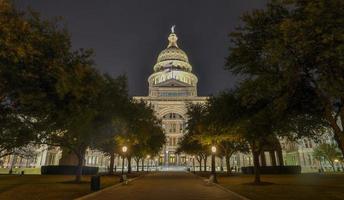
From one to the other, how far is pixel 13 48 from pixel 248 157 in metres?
90.5

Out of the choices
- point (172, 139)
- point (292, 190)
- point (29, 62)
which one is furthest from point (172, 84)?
point (29, 62)

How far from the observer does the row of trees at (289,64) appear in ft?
39.9

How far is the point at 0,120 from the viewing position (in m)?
15.8

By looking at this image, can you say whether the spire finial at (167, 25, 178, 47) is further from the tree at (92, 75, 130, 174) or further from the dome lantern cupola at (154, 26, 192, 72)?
the tree at (92, 75, 130, 174)

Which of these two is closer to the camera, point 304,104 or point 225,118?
point 304,104

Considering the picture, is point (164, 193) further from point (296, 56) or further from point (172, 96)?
point (172, 96)

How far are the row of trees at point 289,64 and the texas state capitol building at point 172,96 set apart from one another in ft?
246

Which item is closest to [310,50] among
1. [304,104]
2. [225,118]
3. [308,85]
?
[308,85]

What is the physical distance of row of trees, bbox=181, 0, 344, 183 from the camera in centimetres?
1216

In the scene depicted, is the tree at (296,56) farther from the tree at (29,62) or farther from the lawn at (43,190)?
the lawn at (43,190)

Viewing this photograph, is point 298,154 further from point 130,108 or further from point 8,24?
point 8,24

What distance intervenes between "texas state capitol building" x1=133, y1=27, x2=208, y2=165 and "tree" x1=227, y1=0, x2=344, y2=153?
7655 centimetres

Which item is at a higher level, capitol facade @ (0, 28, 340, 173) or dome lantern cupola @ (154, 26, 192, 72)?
dome lantern cupola @ (154, 26, 192, 72)

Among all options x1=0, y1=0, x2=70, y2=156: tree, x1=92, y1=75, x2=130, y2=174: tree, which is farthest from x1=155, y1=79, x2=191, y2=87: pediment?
x1=0, y1=0, x2=70, y2=156: tree
